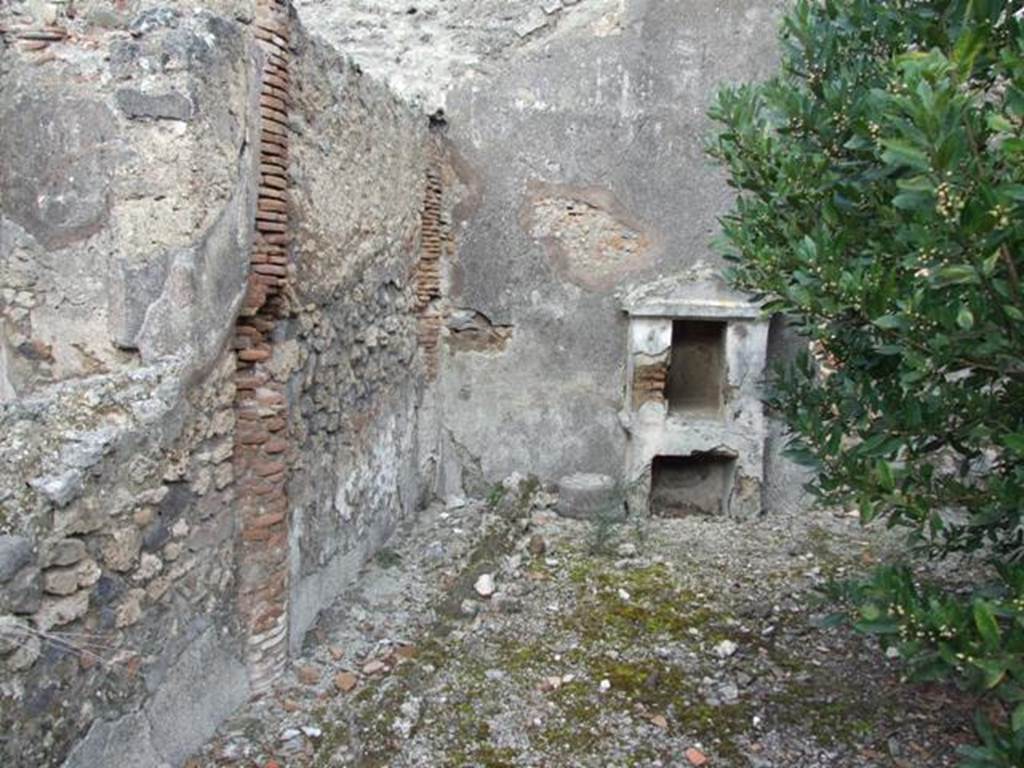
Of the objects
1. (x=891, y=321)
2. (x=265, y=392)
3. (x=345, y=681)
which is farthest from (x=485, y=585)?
(x=891, y=321)

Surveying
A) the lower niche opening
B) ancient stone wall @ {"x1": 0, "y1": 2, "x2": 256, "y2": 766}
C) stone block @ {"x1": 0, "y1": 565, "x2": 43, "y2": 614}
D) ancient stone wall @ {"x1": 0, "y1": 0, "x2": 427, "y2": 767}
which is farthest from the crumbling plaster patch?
stone block @ {"x1": 0, "y1": 565, "x2": 43, "y2": 614}

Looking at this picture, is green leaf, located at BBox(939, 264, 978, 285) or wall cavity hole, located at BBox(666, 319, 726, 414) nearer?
green leaf, located at BBox(939, 264, 978, 285)

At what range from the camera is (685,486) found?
261 inches

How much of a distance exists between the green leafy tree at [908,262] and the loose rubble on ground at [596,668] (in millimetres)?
865

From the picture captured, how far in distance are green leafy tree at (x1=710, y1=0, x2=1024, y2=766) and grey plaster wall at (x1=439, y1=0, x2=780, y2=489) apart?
2.73 meters

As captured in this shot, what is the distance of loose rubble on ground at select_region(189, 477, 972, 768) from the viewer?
3.26 meters

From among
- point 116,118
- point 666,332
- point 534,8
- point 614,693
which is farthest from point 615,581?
point 534,8

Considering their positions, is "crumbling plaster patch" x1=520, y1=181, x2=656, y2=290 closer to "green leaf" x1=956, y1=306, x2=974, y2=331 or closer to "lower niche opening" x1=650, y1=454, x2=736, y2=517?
"lower niche opening" x1=650, y1=454, x2=736, y2=517

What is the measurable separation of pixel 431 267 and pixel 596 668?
124 inches

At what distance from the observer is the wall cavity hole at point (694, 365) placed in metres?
6.58

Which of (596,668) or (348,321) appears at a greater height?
(348,321)

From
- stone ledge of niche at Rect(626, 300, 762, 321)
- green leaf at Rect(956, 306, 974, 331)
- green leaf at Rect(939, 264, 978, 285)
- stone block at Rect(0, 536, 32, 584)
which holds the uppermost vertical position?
→ green leaf at Rect(939, 264, 978, 285)

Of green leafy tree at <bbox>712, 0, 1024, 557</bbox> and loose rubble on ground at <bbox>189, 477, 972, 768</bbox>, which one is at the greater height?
green leafy tree at <bbox>712, 0, 1024, 557</bbox>

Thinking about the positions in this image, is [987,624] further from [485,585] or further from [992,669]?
[485,585]
